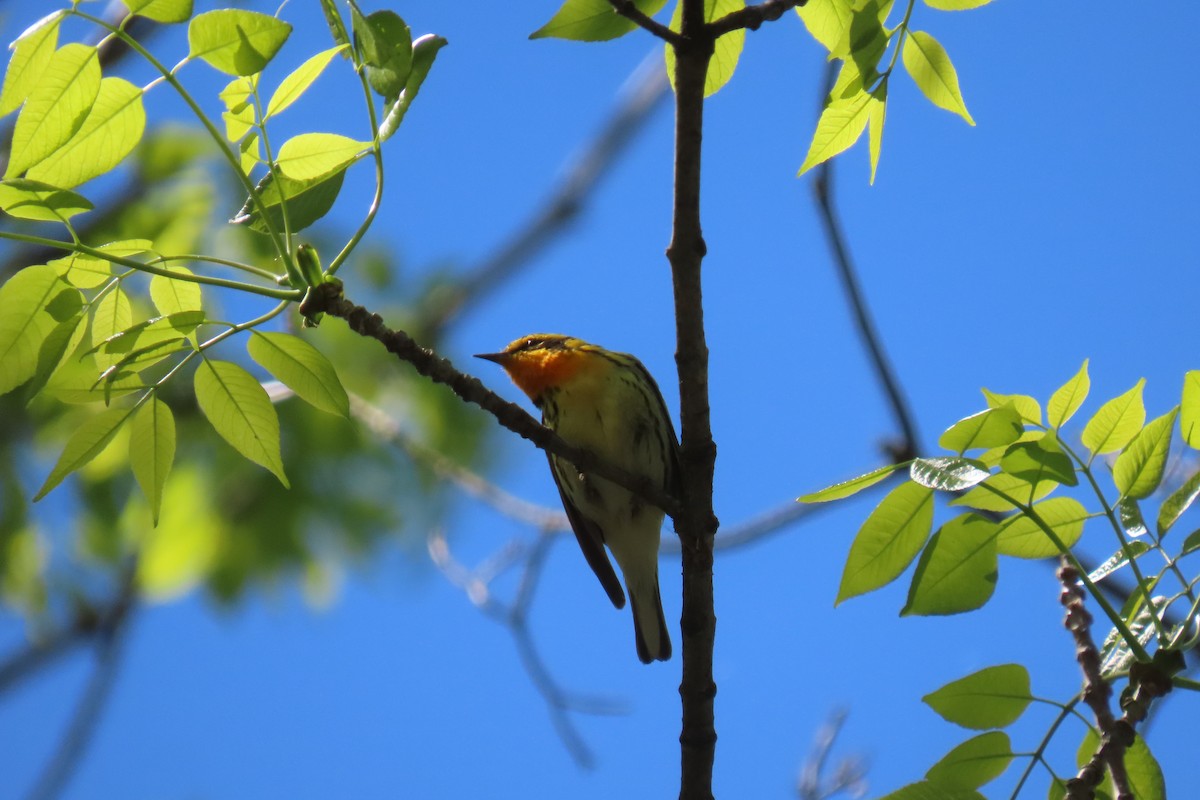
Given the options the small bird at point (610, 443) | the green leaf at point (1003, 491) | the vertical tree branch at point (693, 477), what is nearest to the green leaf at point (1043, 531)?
the green leaf at point (1003, 491)

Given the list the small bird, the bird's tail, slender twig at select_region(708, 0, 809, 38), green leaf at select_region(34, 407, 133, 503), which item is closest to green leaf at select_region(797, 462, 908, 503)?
slender twig at select_region(708, 0, 809, 38)

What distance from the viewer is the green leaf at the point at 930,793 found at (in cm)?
185

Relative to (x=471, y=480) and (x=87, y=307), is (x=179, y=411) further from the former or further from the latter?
(x=87, y=307)

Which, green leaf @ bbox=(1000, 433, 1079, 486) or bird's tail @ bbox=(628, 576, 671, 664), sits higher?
bird's tail @ bbox=(628, 576, 671, 664)

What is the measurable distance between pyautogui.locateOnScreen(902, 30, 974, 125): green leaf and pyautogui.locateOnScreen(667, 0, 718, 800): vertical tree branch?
48 cm

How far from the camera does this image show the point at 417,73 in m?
2.05

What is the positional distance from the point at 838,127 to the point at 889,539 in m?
0.79

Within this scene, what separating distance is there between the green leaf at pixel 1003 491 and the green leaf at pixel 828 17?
825 millimetres

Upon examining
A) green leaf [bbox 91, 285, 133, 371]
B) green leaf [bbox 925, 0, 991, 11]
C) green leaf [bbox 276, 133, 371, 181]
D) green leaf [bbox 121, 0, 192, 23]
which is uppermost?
green leaf [bbox 925, 0, 991, 11]

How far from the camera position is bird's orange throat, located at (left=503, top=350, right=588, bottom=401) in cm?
420

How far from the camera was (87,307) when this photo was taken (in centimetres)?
224

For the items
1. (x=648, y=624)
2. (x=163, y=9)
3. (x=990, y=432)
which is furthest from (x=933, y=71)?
(x=648, y=624)

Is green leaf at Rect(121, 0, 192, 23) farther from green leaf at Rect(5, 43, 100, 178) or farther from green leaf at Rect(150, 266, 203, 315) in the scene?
green leaf at Rect(150, 266, 203, 315)

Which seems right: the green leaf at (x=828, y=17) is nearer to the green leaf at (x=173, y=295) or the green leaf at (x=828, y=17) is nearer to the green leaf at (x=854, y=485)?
the green leaf at (x=854, y=485)
